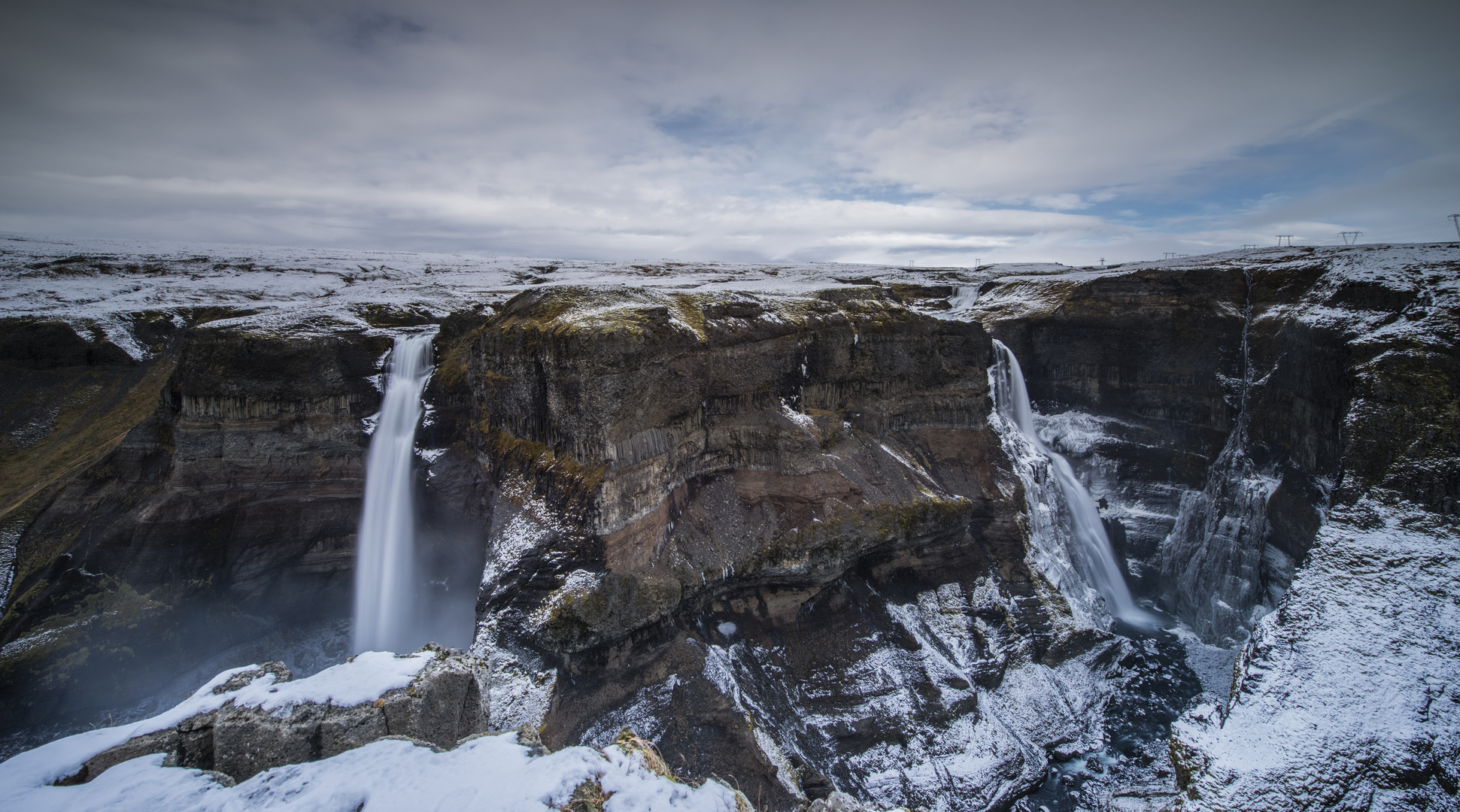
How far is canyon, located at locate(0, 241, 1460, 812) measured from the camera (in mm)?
13578

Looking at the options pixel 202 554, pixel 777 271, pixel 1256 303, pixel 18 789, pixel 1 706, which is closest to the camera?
pixel 18 789

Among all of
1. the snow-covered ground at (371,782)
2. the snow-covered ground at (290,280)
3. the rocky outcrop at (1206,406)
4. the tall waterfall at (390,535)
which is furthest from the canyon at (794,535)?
the snow-covered ground at (371,782)

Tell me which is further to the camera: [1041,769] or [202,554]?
[202,554]

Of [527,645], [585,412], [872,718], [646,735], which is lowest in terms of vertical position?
[872,718]

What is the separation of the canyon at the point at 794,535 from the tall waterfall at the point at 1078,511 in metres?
0.48

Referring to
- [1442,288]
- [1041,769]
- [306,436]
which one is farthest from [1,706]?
[1442,288]

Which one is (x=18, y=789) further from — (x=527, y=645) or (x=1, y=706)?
(x=1, y=706)

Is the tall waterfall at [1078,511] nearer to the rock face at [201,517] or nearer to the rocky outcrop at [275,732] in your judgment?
the rocky outcrop at [275,732]

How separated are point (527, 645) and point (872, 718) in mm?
9664

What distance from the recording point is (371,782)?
6.88m

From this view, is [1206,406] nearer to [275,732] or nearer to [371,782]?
[371,782]

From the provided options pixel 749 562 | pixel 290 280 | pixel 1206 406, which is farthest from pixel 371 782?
pixel 290 280

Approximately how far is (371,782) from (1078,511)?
26776 mm

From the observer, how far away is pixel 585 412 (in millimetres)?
15328
